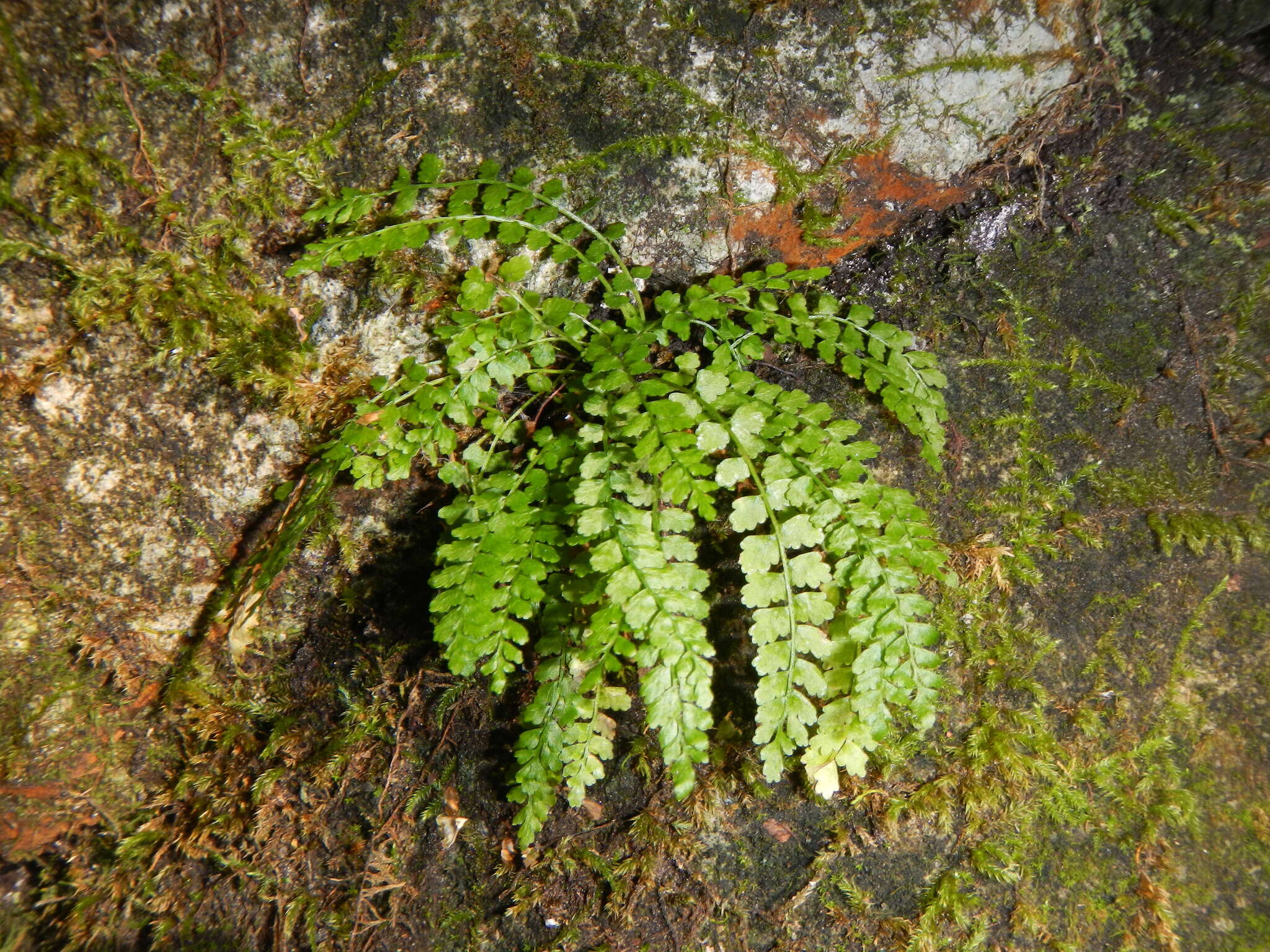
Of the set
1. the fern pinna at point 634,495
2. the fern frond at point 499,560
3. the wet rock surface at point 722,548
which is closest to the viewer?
the fern pinna at point 634,495

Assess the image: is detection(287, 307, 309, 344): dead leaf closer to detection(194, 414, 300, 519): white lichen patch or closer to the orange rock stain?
detection(194, 414, 300, 519): white lichen patch

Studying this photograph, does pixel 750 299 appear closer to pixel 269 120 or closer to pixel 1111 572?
pixel 1111 572

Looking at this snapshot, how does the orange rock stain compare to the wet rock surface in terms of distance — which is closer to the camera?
the wet rock surface

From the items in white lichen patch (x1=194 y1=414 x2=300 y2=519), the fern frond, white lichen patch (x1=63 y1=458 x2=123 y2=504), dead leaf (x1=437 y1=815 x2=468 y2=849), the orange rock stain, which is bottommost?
dead leaf (x1=437 y1=815 x2=468 y2=849)

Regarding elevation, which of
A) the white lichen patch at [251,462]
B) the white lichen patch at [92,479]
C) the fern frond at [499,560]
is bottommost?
the fern frond at [499,560]

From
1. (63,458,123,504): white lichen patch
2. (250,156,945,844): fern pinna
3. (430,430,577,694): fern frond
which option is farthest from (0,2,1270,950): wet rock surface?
(430,430,577,694): fern frond

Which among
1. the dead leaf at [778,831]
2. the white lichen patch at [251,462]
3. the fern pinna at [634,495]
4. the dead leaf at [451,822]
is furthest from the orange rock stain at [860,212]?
the dead leaf at [451,822]

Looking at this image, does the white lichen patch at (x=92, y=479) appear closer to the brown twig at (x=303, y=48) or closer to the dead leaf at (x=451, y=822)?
the brown twig at (x=303, y=48)
